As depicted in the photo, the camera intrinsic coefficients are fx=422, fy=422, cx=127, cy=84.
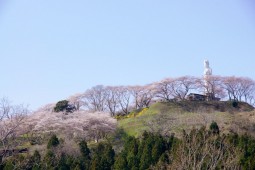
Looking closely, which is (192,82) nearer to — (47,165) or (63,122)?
(63,122)

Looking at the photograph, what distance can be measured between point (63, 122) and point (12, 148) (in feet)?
21.1

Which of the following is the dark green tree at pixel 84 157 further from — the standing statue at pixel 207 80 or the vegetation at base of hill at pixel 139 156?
the standing statue at pixel 207 80

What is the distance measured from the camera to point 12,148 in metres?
25.6

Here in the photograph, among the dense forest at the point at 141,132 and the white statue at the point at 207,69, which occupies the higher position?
the white statue at the point at 207,69

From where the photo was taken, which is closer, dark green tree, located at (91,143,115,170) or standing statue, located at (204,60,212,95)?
dark green tree, located at (91,143,115,170)

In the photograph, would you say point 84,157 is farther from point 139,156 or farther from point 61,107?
point 61,107

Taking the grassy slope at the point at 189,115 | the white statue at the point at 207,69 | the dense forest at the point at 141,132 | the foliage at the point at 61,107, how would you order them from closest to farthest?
the dense forest at the point at 141,132 < the grassy slope at the point at 189,115 < the foliage at the point at 61,107 < the white statue at the point at 207,69

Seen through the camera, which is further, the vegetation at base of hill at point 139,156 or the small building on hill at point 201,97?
the small building on hill at point 201,97

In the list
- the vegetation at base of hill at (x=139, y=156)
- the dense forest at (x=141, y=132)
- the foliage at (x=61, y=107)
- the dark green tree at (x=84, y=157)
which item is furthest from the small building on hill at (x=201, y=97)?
the dark green tree at (x=84, y=157)

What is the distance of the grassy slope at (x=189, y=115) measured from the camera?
27.9 metres

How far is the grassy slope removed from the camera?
1098 inches

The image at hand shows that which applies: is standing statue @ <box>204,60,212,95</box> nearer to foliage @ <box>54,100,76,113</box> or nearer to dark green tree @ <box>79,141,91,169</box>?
foliage @ <box>54,100,76,113</box>

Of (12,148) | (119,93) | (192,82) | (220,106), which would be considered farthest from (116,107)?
(12,148)

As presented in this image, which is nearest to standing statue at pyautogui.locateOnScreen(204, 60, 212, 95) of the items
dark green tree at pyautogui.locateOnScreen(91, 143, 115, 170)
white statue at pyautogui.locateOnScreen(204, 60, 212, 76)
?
white statue at pyautogui.locateOnScreen(204, 60, 212, 76)
